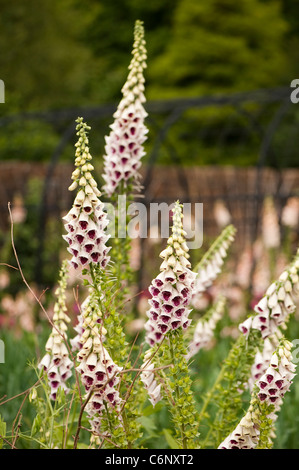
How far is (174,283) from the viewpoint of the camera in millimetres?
1525

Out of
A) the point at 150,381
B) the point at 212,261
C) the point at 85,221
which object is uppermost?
the point at 85,221

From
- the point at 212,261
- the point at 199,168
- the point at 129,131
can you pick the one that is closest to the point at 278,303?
the point at 212,261

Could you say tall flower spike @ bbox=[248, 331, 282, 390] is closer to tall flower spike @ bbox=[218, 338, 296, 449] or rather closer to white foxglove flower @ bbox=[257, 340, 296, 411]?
tall flower spike @ bbox=[218, 338, 296, 449]

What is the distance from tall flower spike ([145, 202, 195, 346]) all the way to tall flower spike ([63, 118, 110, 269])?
15 cm

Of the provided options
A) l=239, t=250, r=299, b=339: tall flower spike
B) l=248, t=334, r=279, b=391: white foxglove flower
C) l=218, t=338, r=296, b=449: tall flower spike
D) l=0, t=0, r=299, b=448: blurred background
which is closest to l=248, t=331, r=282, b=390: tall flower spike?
l=248, t=334, r=279, b=391: white foxglove flower

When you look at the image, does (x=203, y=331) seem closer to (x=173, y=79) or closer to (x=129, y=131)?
(x=129, y=131)

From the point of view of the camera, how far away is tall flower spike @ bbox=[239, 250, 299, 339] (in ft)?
5.80

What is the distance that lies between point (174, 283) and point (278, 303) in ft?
1.31

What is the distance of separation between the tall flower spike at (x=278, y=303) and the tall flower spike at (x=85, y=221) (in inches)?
19.5

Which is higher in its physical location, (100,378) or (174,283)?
(174,283)

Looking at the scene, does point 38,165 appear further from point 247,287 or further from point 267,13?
point 267,13

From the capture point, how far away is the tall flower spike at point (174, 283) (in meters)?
1.53

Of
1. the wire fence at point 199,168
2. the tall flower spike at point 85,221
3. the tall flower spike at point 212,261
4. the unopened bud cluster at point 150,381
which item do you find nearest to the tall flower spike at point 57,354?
the unopened bud cluster at point 150,381
